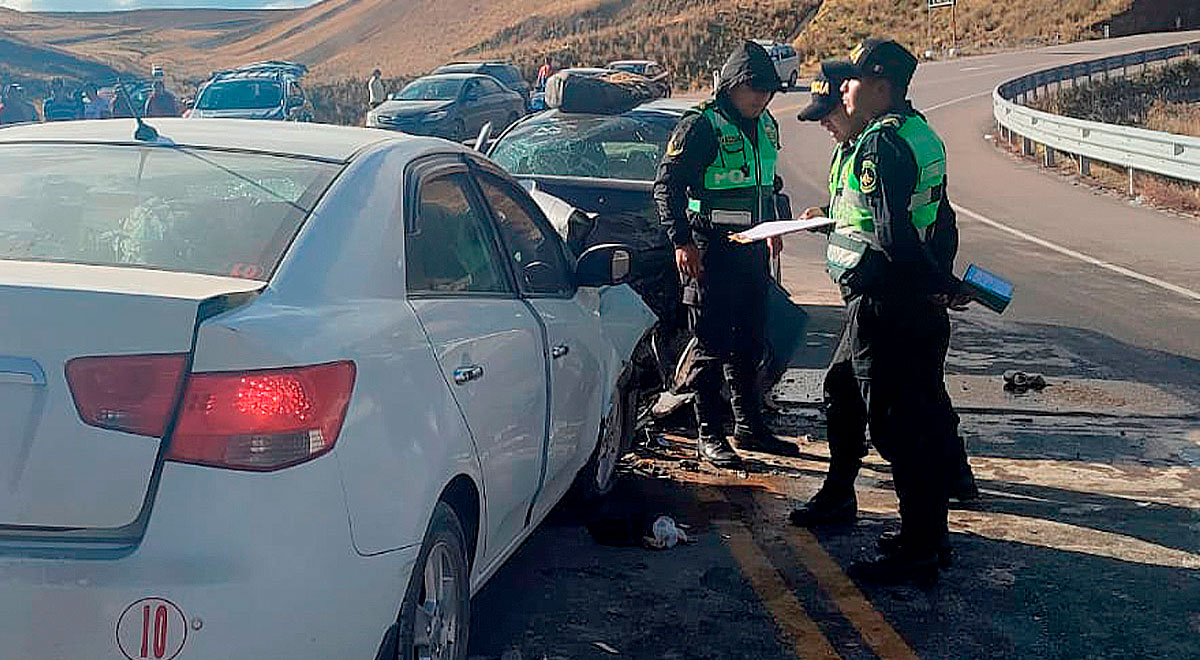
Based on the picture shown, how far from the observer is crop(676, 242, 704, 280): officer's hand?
6480 mm

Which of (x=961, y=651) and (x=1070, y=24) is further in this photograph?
(x=1070, y=24)

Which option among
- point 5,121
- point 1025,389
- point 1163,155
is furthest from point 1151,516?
point 5,121

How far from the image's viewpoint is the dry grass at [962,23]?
59.9m

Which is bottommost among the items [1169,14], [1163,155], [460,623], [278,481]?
[1169,14]

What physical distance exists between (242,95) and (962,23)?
149 feet

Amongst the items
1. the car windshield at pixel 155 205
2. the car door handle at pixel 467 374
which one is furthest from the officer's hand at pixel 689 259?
the car windshield at pixel 155 205

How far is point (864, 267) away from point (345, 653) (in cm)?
261

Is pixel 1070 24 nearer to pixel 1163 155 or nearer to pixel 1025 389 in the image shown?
pixel 1163 155

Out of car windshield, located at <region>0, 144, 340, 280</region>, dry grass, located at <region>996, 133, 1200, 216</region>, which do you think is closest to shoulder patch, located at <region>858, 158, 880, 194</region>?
car windshield, located at <region>0, 144, 340, 280</region>

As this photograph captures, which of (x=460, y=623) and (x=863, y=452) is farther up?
(x=460, y=623)

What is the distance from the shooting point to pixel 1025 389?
812cm

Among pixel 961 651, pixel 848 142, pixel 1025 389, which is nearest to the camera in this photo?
pixel 961 651

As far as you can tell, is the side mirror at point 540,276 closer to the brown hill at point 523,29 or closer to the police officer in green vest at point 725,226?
the police officer in green vest at point 725,226

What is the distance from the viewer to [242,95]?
27.0 metres
